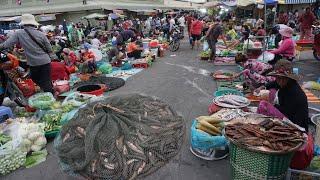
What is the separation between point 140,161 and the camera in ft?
11.4

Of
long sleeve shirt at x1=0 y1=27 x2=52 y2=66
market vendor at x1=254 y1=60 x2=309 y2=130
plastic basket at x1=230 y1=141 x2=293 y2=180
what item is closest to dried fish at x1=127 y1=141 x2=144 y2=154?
plastic basket at x1=230 y1=141 x2=293 y2=180

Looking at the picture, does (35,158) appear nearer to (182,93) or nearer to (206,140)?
(206,140)

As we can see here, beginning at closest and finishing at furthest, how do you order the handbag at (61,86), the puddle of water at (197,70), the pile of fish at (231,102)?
the pile of fish at (231,102) < the handbag at (61,86) < the puddle of water at (197,70)

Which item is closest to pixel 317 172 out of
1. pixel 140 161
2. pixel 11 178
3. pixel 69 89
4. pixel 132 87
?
pixel 140 161

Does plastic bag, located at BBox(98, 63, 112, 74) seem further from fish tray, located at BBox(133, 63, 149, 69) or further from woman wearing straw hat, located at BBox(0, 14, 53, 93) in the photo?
woman wearing straw hat, located at BBox(0, 14, 53, 93)

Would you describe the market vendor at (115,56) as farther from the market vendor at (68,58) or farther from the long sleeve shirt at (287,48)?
the long sleeve shirt at (287,48)

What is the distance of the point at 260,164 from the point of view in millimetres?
3393

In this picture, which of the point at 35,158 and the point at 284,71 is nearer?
the point at 284,71

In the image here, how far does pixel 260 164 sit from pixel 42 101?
5.37 metres

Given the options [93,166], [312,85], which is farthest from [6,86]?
[312,85]

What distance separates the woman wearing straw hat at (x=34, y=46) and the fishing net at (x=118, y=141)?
11.6 feet

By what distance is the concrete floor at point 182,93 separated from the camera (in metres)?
4.66

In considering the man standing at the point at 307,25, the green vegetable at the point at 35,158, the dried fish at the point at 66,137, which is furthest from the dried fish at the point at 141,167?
the man standing at the point at 307,25

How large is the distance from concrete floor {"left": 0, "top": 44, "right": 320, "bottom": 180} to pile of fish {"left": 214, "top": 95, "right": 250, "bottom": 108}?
2.68 ft
